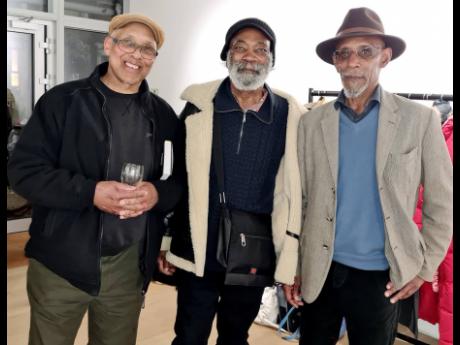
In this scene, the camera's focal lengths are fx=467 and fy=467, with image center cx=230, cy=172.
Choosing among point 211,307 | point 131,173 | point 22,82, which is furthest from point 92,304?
point 22,82

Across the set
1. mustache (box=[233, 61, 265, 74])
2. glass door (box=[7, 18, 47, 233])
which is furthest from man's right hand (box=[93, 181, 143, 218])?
mustache (box=[233, 61, 265, 74])

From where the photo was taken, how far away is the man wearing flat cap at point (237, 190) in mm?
1536

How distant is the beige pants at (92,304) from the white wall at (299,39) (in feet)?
3.18

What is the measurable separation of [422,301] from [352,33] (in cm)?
122

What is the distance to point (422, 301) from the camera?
2014 mm

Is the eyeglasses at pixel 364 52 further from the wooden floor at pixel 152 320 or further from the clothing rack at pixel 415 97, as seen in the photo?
the wooden floor at pixel 152 320

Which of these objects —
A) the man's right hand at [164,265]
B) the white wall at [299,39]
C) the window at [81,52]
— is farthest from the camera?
the white wall at [299,39]

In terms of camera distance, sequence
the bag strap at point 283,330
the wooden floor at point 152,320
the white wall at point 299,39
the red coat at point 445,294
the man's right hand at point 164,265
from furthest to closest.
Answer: the bag strap at point 283,330 → the white wall at point 299,39 → the red coat at point 445,294 → the man's right hand at point 164,265 → the wooden floor at point 152,320

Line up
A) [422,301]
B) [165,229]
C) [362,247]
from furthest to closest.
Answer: [422,301]
[165,229]
[362,247]

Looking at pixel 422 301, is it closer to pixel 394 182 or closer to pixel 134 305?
pixel 394 182

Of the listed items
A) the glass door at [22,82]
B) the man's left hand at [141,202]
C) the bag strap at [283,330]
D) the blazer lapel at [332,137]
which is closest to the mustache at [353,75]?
the blazer lapel at [332,137]

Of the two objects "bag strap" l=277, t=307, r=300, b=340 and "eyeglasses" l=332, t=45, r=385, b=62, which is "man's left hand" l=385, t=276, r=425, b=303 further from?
"bag strap" l=277, t=307, r=300, b=340

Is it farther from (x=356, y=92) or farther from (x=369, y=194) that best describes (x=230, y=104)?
(x=369, y=194)

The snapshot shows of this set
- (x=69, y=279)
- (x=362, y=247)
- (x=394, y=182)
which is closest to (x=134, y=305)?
(x=69, y=279)
